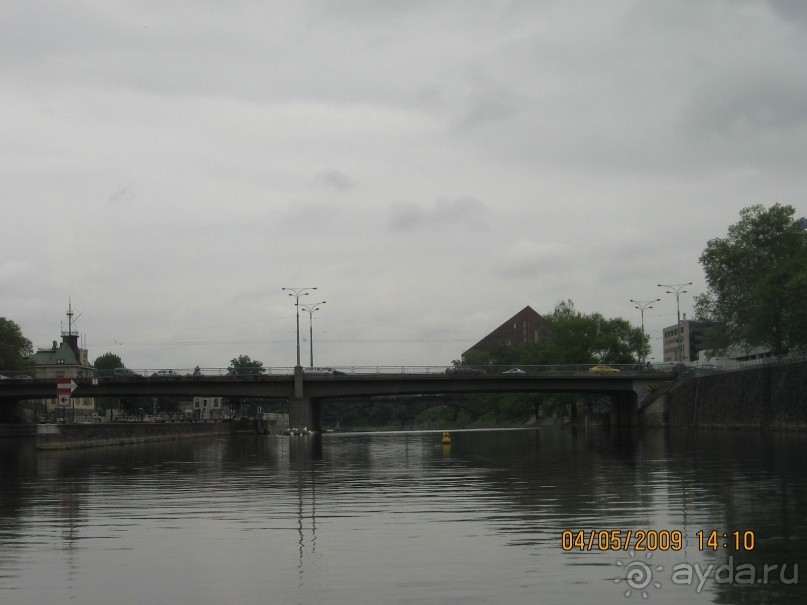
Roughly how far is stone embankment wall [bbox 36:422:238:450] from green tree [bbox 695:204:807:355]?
59950 mm

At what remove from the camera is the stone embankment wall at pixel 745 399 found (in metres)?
76.2

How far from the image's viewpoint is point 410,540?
51.7ft

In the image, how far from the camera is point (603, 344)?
5266 inches

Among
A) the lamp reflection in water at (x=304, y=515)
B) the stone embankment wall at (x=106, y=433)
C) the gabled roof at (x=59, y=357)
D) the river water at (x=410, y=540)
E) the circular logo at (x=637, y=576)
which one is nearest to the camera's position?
the circular logo at (x=637, y=576)

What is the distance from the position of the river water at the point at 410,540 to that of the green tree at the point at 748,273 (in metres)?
79.8

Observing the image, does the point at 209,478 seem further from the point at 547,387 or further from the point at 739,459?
the point at 547,387

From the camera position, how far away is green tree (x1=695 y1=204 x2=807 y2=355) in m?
105

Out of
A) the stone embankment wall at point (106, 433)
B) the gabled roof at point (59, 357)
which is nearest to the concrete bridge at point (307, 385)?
the stone embankment wall at point (106, 433)

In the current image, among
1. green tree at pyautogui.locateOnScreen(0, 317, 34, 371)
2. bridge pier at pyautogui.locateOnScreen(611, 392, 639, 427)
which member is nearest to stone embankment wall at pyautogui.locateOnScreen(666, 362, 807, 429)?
bridge pier at pyautogui.locateOnScreen(611, 392, 639, 427)

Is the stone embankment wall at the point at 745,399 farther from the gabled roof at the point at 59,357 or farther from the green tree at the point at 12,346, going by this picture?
the gabled roof at the point at 59,357

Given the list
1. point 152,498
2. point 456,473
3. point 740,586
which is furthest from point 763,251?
point 740,586

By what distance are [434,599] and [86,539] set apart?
25.9 feet

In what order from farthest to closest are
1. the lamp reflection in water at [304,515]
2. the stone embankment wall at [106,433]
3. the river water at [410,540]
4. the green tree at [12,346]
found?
the green tree at [12,346]
the stone embankment wall at [106,433]
the lamp reflection in water at [304,515]
the river water at [410,540]

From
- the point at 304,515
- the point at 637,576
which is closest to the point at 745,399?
the point at 304,515
